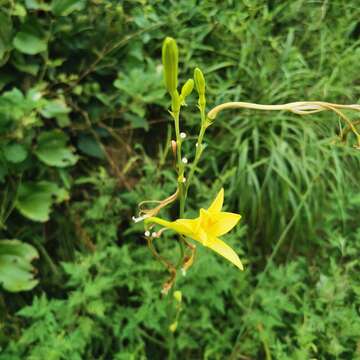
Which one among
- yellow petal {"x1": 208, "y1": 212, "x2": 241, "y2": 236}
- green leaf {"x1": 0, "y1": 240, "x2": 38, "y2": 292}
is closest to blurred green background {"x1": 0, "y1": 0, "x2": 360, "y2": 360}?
green leaf {"x1": 0, "y1": 240, "x2": 38, "y2": 292}

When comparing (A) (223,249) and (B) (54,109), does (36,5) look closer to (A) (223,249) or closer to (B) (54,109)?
(B) (54,109)

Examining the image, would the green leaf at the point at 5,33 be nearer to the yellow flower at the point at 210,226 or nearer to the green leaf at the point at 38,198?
the green leaf at the point at 38,198

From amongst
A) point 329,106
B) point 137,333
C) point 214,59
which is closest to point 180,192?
point 329,106

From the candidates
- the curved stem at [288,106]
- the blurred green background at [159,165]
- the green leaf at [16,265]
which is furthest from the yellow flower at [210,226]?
the green leaf at [16,265]

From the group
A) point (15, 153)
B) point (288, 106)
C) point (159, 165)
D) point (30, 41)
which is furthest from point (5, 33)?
point (288, 106)

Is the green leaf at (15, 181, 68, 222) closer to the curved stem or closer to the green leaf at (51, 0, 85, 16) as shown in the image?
the green leaf at (51, 0, 85, 16)
